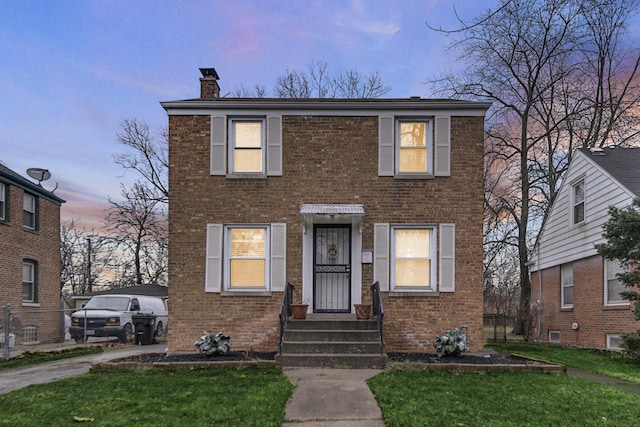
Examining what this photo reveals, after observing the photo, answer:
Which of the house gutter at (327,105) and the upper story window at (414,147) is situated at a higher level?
the house gutter at (327,105)

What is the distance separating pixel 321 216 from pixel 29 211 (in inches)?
544

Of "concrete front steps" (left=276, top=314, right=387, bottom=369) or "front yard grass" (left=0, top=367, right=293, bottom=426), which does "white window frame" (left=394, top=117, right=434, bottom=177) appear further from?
"front yard grass" (left=0, top=367, right=293, bottom=426)

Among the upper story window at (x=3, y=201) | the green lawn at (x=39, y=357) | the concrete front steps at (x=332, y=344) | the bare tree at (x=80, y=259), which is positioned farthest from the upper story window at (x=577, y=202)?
the bare tree at (x=80, y=259)

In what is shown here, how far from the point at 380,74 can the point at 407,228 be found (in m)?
18.2

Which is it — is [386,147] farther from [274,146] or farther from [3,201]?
[3,201]

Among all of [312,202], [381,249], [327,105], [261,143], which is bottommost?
[381,249]

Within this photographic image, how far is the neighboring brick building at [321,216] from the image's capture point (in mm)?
11242

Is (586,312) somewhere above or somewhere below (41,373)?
above

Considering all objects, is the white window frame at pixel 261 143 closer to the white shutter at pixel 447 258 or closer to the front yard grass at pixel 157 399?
the white shutter at pixel 447 258

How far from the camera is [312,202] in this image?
11.5 meters

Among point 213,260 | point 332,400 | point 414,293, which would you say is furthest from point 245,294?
point 332,400

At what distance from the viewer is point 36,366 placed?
11102 mm

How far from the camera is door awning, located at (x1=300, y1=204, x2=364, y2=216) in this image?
35.4 feet

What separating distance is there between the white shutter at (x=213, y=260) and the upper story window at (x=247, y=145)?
56.1 inches
